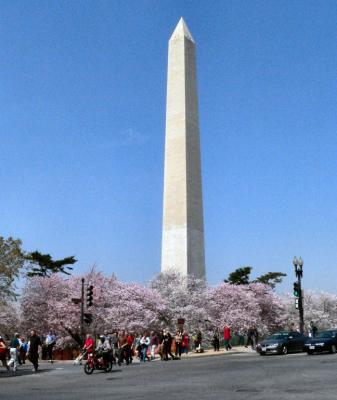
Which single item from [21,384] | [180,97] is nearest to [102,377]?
[21,384]

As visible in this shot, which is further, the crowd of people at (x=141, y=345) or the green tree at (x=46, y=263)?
the green tree at (x=46, y=263)

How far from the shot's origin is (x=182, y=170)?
5284 cm

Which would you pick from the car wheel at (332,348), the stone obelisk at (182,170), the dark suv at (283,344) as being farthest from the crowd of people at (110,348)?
the stone obelisk at (182,170)

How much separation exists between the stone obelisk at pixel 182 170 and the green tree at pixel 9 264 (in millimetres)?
21460

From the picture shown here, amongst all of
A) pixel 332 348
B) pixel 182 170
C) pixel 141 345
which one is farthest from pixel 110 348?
pixel 182 170

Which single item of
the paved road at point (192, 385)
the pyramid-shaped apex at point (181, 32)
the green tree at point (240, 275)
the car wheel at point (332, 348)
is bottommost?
the paved road at point (192, 385)

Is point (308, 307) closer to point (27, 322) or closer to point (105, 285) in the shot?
point (105, 285)

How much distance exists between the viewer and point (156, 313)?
48812 millimetres

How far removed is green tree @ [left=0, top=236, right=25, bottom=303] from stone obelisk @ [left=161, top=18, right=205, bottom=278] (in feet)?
70.4

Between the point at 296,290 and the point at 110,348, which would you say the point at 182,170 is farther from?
the point at 110,348

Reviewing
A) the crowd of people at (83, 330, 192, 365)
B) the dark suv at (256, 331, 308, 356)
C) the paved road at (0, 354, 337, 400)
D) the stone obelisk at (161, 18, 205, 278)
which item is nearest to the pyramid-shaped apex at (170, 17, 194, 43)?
the stone obelisk at (161, 18, 205, 278)

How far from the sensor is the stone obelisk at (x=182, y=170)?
172ft

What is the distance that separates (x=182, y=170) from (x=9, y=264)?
77.3ft

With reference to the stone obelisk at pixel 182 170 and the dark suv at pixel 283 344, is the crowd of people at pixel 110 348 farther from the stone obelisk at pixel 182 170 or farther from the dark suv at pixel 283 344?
the stone obelisk at pixel 182 170
